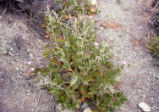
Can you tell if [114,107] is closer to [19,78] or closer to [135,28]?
[19,78]

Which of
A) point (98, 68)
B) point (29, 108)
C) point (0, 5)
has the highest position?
point (0, 5)

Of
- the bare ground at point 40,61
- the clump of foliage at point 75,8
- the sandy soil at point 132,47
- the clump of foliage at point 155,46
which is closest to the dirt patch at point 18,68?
the bare ground at point 40,61

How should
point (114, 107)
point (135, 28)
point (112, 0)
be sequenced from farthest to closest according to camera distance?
point (112, 0) → point (135, 28) → point (114, 107)

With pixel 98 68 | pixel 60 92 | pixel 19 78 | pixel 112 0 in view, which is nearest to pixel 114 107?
pixel 98 68

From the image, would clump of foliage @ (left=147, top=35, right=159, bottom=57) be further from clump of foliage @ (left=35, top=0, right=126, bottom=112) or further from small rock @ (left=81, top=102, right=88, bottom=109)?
small rock @ (left=81, top=102, right=88, bottom=109)

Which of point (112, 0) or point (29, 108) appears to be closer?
point (29, 108)

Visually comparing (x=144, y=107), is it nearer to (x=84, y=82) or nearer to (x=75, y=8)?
(x=84, y=82)

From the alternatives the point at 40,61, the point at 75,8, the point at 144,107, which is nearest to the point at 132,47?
the point at 144,107

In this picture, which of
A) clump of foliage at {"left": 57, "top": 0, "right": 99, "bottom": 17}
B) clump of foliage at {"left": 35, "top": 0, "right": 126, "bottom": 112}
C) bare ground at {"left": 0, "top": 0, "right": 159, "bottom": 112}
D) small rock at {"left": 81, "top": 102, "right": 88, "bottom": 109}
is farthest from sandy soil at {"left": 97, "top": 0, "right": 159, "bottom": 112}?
small rock at {"left": 81, "top": 102, "right": 88, "bottom": 109}
